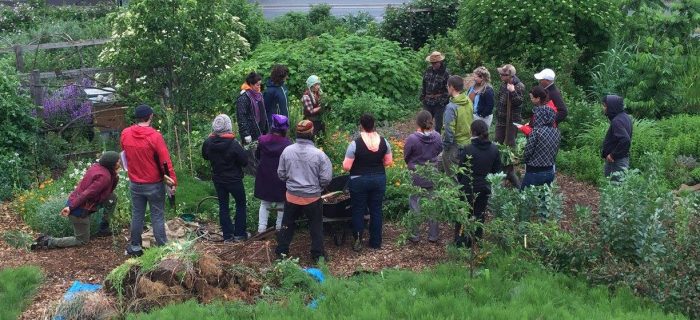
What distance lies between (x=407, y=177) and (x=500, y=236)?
1.13 m

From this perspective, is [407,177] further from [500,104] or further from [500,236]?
[500,104]

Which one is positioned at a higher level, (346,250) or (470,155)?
(470,155)

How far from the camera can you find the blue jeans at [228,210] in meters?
9.06

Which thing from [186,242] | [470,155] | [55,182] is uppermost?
[470,155]

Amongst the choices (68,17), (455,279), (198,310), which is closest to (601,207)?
(455,279)

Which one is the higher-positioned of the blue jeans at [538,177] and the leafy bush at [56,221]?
the blue jeans at [538,177]

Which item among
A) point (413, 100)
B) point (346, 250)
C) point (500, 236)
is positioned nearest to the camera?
point (500, 236)

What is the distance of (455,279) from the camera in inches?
312

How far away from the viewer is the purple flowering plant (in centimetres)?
1290

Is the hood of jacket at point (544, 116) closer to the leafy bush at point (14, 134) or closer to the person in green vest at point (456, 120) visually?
the person in green vest at point (456, 120)

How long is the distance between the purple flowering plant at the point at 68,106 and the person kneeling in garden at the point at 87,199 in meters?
3.72

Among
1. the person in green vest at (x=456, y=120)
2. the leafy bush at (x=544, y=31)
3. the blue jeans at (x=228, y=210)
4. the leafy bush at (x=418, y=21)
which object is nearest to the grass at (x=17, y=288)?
the blue jeans at (x=228, y=210)

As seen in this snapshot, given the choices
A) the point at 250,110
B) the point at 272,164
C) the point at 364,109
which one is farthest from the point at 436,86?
the point at 272,164

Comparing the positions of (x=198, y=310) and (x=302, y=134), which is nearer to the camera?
(x=198, y=310)
